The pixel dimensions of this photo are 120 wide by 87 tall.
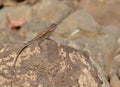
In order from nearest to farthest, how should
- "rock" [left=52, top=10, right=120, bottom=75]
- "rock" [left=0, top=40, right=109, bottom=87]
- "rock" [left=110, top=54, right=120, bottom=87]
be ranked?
"rock" [left=0, top=40, right=109, bottom=87]
"rock" [left=110, top=54, right=120, bottom=87]
"rock" [left=52, top=10, right=120, bottom=75]

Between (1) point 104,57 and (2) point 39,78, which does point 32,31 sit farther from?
(2) point 39,78

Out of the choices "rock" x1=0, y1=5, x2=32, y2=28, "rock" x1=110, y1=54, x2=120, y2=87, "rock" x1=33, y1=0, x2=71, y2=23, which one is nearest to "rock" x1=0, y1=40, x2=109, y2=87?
"rock" x1=110, y1=54, x2=120, y2=87

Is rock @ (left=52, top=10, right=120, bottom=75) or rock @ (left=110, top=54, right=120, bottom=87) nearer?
rock @ (left=110, top=54, right=120, bottom=87)

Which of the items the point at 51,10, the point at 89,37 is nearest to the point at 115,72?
the point at 89,37

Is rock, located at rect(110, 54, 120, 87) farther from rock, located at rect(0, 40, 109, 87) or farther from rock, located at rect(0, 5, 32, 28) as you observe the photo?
rock, located at rect(0, 5, 32, 28)

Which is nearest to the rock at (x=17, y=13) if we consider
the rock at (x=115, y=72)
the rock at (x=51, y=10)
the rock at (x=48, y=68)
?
the rock at (x=51, y=10)
